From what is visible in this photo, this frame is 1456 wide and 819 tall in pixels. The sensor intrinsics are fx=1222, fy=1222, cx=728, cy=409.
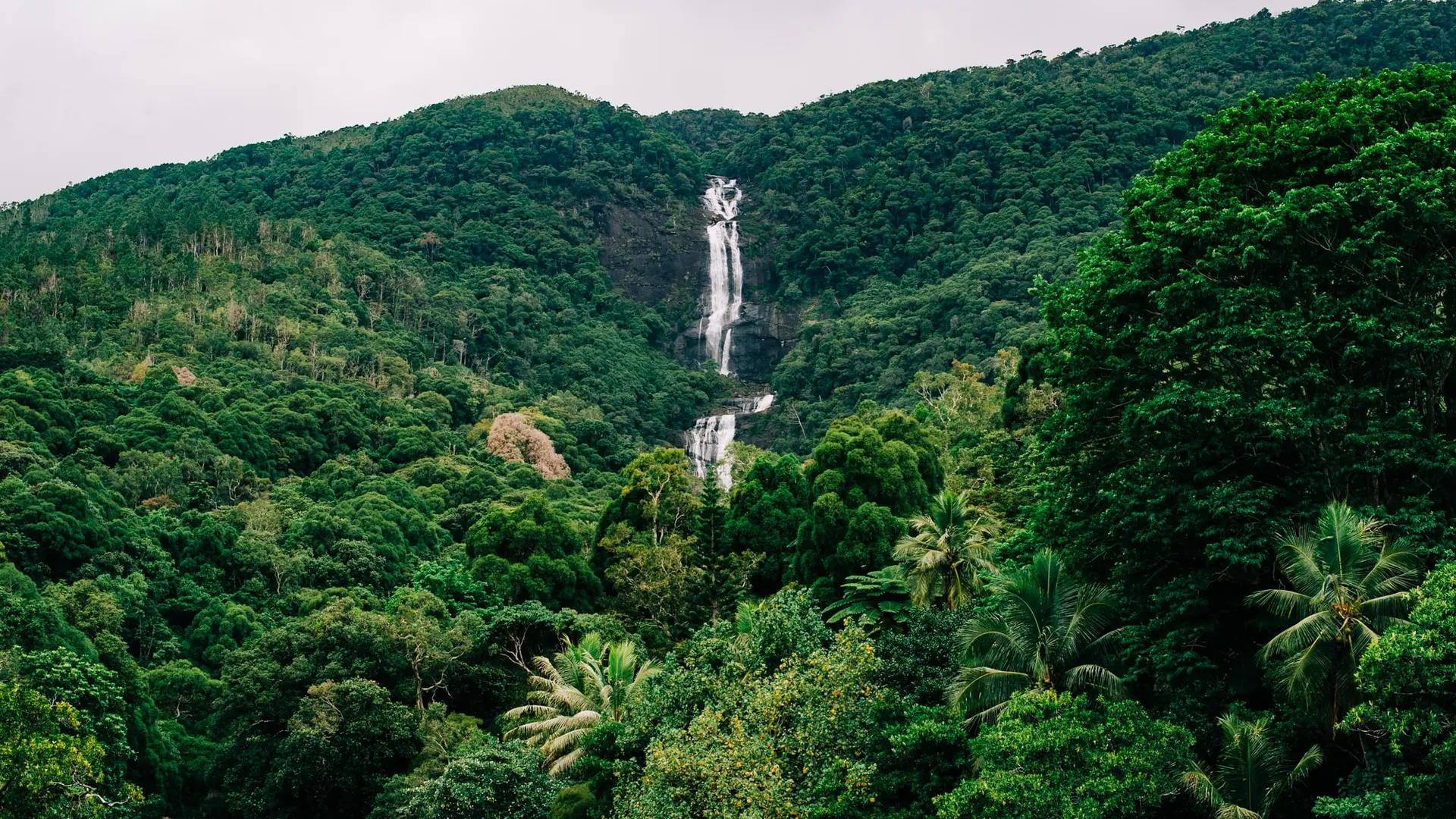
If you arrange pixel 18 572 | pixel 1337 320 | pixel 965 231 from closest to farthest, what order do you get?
pixel 1337 320
pixel 18 572
pixel 965 231

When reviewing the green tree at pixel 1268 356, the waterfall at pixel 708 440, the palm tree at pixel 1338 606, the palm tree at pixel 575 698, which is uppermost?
the green tree at pixel 1268 356

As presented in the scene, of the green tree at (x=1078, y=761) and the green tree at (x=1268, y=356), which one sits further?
the green tree at (x=1268, y=356)

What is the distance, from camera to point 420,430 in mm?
71438

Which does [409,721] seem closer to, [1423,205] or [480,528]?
[480,528]

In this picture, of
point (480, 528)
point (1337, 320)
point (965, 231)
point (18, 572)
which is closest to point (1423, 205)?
point (1337, 320)

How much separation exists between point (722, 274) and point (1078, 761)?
105501 mm

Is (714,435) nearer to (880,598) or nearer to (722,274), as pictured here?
(722,274)

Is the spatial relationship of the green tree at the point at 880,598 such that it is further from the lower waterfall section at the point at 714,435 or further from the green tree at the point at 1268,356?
the lower waterfall section at the point at 714,435

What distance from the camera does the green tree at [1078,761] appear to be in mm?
15195

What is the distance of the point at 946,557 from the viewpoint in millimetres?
24188

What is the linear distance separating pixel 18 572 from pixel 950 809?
31.0m

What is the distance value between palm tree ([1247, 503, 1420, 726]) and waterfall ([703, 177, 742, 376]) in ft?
307

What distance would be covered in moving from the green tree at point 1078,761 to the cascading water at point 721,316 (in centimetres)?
6169

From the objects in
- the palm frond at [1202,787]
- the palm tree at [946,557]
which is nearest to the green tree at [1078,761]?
the palm frond at [1202,787]
